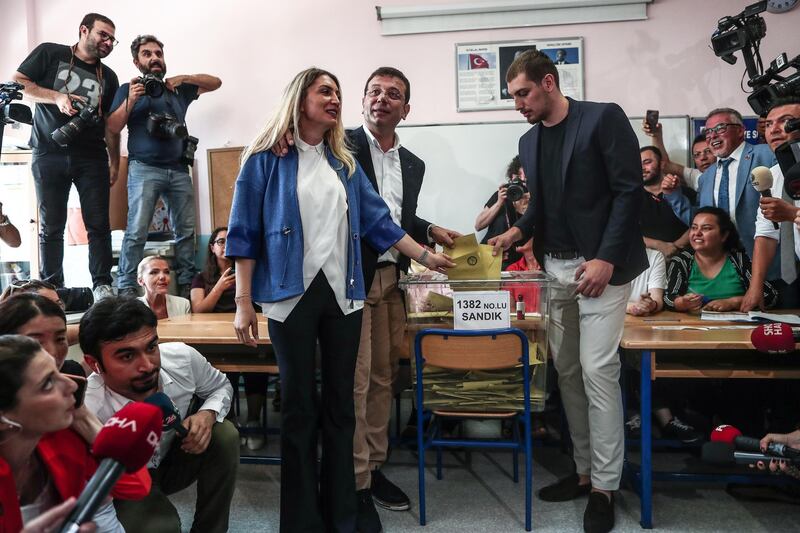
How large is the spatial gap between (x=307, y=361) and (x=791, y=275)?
2.72 metres

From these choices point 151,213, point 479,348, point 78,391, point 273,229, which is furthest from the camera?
point 151,213

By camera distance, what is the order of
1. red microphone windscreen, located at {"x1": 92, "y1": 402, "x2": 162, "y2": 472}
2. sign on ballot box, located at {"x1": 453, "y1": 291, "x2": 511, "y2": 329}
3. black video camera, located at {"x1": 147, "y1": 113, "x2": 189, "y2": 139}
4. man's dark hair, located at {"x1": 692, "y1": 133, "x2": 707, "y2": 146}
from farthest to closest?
man's dark hair, located at {"x1": 692, "y1": 133, "x2": 707, "y2": 146} < black video camera, located at {"x1": 147, "y1": 113, "x2": 189, "y2": 139} < sign on ballot box, located at {"x1": 453, "y1": 291, "x2": 511, "y2": 329} < red microphone windscreen, located at {"x1": 92, "y1": 402, "x2": 162, "y2": 472}

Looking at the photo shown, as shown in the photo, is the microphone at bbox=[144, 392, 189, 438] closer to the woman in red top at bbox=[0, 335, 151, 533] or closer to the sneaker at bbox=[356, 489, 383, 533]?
the woman in red top at bbox=[0, 335, 151, 533]

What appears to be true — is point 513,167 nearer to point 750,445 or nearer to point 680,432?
point 680,432

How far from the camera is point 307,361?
1923 mm

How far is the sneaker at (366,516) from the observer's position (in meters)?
2.15

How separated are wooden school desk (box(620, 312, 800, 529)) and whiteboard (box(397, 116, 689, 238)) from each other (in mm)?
2335

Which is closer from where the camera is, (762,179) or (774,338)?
(774,338)

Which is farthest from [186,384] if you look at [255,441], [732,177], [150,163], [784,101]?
[732,177]

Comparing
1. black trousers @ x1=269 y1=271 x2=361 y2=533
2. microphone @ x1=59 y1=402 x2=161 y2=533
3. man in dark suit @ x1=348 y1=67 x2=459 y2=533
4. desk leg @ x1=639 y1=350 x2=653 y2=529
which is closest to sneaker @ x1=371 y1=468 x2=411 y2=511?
man in dark suit @ x1=348 y1=67 x2=459 y2=533

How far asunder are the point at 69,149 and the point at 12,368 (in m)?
2.92

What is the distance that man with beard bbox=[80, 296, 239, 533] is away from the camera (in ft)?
5.59

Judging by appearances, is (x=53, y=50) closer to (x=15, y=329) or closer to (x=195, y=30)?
(x=195, y=30)

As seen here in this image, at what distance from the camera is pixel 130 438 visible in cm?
98
